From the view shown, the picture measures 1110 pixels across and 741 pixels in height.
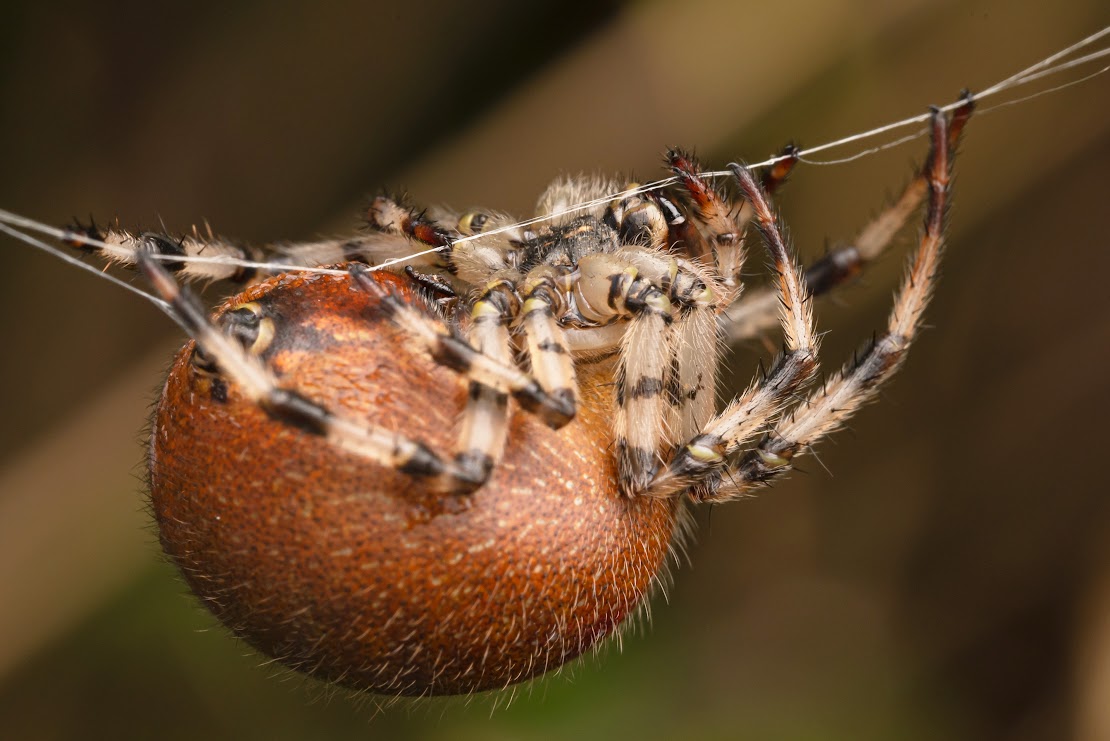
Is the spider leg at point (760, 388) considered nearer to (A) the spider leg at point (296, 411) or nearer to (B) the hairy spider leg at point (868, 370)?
(B) the hairy spider leg at point (868, 370)

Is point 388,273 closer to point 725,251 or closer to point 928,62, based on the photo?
point 725,251

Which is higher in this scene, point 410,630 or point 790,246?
point 790,246

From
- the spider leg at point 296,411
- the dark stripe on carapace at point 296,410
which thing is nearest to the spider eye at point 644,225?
the spider leg at point 296,411

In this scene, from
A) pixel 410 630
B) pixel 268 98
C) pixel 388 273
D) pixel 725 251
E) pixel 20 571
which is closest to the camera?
pixel 410 630

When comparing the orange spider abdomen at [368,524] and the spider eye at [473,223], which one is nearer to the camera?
the orange spider abdomen at [368,524]

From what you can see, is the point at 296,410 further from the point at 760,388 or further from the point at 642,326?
the point at 760,388

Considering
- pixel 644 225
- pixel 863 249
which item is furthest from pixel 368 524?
pixel 863 249

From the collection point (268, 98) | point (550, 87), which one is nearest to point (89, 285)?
point (268, 98)
